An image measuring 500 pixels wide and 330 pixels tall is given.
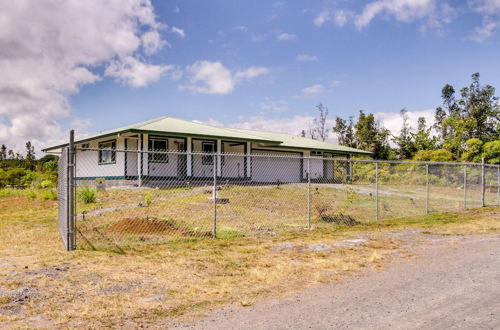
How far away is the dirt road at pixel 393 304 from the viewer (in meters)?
3.72

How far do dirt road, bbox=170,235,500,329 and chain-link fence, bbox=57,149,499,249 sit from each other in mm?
4031

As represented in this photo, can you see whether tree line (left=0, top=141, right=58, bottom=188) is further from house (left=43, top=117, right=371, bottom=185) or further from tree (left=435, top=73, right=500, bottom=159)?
tree (left=435, top=73, right=500, bottom=159)

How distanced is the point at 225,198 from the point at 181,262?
24.3 feet

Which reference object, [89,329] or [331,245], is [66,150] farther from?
[331,245]


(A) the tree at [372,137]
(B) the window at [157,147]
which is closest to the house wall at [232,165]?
(B) the window at [157,147]

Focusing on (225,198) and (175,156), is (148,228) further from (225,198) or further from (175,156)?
(175,156)

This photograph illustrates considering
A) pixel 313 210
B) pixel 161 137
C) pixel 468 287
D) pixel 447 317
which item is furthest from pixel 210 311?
pixel 161 137

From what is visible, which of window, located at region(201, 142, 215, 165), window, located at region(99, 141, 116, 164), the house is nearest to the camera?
the house

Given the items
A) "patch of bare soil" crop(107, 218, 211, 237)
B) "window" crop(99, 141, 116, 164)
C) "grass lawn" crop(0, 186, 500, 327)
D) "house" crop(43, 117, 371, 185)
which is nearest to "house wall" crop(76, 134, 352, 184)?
"house" crop(43, 117, 371, 185)

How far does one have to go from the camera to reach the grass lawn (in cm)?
427

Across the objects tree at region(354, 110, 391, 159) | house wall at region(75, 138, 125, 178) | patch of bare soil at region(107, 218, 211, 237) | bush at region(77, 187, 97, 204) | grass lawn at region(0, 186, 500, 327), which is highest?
tree at region(354, 110, 391, 159)

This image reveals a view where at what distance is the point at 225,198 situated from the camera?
1374 centimetres

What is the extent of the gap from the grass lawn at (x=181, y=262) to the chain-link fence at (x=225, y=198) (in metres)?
0.15

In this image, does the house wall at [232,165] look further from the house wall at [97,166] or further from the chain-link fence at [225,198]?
the house wall at [97,166]
